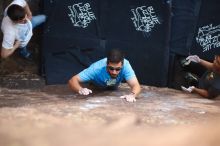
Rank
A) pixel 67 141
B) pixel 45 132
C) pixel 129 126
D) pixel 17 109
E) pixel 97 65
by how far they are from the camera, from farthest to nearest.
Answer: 1. pixel 97 65
2. pixel 17 109
3. pixel 129 126
4. pixel 45 132
5. pixel 67 141

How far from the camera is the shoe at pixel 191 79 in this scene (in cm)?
659

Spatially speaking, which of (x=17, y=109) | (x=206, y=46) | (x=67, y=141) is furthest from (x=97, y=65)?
(x=67, y=141)

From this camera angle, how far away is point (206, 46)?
21.6 feet

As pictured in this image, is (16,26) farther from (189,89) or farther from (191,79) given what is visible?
(191,79)

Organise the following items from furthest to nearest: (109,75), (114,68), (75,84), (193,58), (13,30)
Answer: (193,58) < (13,30) < (109,75) < (75,84) < (114,68)

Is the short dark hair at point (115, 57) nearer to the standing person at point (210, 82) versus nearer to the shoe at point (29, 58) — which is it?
the standing person at point (210, 82)

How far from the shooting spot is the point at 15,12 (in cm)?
541

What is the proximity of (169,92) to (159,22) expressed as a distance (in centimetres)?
100

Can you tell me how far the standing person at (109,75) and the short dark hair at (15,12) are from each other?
1030 mm

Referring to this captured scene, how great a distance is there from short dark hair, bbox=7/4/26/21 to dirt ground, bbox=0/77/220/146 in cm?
91

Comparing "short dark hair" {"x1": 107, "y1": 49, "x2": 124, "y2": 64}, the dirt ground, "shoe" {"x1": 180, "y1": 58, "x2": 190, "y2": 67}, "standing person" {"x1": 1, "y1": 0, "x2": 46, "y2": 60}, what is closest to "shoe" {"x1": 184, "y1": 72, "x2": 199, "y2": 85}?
"shoe" {"x1": 180, "y1": 58, "x2": 190, "y2": 67}

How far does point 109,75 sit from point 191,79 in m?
1.89

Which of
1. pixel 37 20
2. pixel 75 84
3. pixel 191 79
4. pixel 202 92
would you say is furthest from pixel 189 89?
pixel 37 20

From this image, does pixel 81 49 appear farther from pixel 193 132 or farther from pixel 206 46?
pixel 193 132
